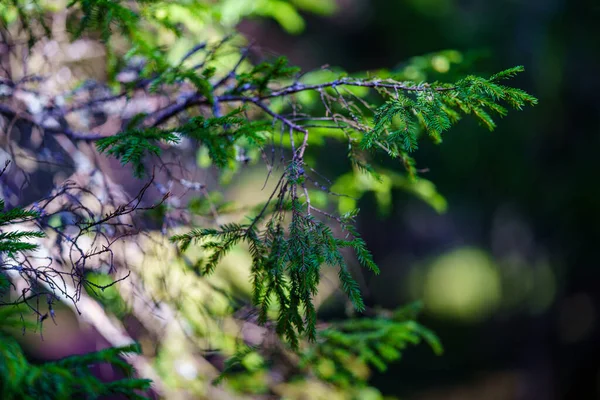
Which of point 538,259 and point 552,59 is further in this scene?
point 538,259

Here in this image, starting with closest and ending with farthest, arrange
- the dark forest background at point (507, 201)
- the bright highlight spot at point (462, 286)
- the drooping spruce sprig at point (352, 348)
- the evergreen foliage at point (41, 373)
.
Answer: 1. the evergreen foliage at point (41, 373)
2. the drooping spruce sprig at point (352, 348)
3. the dark forest background at point (507, 201)
4. the bright highlight spot at point (462, 286)

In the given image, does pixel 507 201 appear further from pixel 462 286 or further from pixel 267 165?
pixel 267 165

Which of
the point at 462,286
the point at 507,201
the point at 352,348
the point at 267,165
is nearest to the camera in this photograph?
the point at 267,165

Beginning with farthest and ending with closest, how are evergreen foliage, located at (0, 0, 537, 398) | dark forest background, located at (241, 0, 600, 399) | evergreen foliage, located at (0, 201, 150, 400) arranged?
dark forest background, located at (241, 0, 600, 399) < evergreen foliage, located at (0, 0, 537, 398) < evergreen foliage, located at (0, 201, 150, 400)

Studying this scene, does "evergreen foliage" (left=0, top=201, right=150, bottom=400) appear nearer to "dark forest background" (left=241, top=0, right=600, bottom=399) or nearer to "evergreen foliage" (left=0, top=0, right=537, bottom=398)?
"evergreen foliage" (left=0, top=0, right=537, bottom=398)

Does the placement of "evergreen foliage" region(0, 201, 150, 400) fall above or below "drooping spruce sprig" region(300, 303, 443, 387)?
above

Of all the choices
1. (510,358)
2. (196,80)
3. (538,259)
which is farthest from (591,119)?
(196,80)

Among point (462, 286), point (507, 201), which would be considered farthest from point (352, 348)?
point (462, 286)

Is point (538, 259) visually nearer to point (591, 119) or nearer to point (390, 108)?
point (591, 119)

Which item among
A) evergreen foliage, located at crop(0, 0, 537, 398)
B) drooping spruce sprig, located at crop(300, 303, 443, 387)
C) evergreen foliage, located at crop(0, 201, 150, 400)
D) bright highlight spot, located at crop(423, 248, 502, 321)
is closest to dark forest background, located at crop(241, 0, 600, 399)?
bright highlight spot, located at crop(423, 248, 502, 321)

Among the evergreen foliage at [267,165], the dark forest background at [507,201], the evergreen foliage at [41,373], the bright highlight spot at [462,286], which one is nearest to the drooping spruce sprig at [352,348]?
the evergreen foliage at [267,165]

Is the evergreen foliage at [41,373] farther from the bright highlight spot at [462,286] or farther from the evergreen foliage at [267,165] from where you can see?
the bright highlight spot at [462,286]
